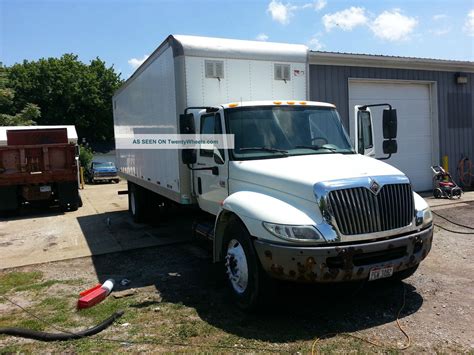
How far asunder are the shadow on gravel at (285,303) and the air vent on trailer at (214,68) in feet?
9.43

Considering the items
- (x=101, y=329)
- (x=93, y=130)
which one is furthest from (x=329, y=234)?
(x=93, y=130)

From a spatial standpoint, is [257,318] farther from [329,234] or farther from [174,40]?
[174,40]

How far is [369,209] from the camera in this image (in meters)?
4.50

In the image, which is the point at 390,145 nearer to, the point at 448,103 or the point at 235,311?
the point at 235,311

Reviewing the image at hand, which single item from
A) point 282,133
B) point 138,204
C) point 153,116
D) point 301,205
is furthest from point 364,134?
point 138,204

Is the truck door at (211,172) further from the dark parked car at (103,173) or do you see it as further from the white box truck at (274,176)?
the dark parked car at (103,173)

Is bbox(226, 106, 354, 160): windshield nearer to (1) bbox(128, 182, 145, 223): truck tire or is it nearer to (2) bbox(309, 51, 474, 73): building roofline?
(1) bbox(128, 182, 145, 223): truck tire

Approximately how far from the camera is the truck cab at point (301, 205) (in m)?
4.32

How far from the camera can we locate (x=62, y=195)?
1430 cm

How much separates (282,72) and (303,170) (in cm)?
277

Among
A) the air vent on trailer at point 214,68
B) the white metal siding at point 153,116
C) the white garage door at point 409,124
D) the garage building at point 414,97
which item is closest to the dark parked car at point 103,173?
the white metal siding at point 153,116

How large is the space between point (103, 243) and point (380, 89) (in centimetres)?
971

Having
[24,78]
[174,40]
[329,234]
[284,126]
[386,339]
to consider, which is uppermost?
[24,78]

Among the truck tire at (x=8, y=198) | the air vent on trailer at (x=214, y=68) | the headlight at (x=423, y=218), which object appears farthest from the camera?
the truck tire at (x=8, y=198)
